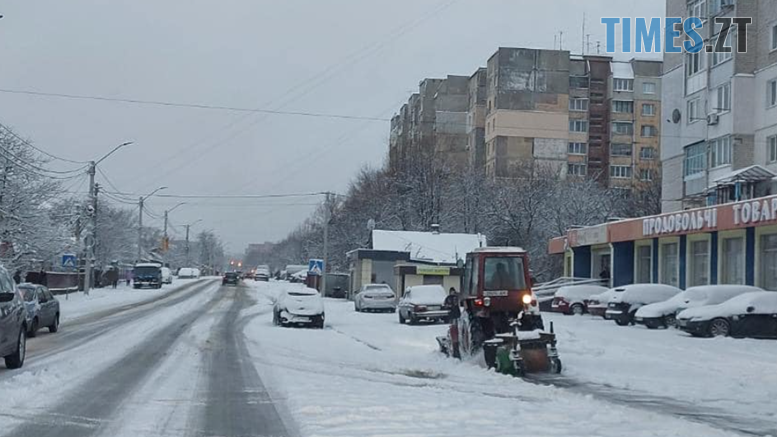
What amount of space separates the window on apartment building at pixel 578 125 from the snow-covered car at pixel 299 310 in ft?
200

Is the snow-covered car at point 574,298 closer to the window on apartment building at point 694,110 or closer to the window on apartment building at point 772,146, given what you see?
the window on apartment building at point 772,146

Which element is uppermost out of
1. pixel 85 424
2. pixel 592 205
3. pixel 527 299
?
pixel 592 205

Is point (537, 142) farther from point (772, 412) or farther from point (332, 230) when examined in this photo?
point (772, 412)

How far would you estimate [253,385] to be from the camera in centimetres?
1502

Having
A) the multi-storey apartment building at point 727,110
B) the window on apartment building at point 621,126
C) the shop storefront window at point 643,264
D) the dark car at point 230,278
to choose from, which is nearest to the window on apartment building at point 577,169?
the window on apartment building at point 621,126

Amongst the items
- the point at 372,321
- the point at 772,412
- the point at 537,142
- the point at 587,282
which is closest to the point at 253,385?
the point at 772,412

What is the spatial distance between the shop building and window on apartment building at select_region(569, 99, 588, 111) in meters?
40.6

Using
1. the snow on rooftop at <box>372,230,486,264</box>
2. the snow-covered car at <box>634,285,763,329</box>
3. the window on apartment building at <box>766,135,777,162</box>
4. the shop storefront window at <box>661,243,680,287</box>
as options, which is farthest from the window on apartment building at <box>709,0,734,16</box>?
the snow-covered car at <box>634,285,763,329</box>

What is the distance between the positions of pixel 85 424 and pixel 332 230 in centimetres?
8188

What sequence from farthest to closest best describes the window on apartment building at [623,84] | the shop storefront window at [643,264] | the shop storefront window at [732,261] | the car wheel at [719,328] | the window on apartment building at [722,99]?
1. the window on apartment building at [623,84]
2. the window on apartment building at [722,99]
3. the shop storefront window at [643,264]
4. the shop storefront window at [732,261]
5. the car wheel at [719,328]

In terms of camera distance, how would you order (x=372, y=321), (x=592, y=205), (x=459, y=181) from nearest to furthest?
(x=372, y=321) → (x=592, y=205) → (x=459, y=181)

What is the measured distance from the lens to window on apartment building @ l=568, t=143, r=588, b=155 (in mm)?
90750

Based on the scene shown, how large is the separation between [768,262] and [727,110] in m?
15.0

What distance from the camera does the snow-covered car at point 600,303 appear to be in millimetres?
35191
